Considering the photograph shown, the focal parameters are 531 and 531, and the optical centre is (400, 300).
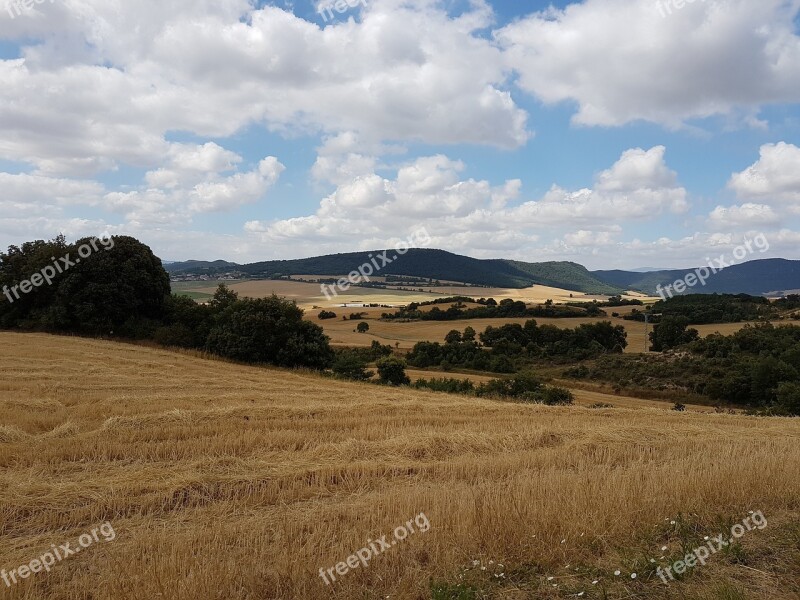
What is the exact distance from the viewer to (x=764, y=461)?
8070 mm

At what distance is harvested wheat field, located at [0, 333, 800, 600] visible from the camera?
4641 mm

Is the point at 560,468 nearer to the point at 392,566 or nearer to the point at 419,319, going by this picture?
the point at 392,566

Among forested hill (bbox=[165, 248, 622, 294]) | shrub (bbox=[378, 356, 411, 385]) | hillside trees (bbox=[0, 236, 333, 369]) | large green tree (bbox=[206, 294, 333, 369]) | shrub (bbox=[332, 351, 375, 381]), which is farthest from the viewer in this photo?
forested hill (bbox=[165, 248, 622, 294])

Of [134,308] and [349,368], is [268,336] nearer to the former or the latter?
[349,368]

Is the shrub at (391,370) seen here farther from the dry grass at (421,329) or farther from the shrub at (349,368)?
the dry grass at (421,329)

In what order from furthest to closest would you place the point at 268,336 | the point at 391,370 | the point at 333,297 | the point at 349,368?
the point at 333,297 < the point at 391,370 < the point at 349,368 < the point at 268,336

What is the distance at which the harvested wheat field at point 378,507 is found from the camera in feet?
15.2

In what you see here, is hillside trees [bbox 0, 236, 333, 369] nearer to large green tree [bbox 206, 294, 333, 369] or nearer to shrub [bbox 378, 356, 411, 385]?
large green tree [bbox 206, 294, 333, 369]

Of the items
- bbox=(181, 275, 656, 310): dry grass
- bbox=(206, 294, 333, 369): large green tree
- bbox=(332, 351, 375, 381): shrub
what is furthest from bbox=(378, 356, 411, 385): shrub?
bbox=(181, 275, 656, 310): dry grass

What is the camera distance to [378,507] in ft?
21.7

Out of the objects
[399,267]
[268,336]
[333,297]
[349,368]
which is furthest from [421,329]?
[399,267]

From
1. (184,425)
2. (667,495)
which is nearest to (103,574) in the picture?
(667,495)

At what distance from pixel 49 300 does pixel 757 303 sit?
9965cm

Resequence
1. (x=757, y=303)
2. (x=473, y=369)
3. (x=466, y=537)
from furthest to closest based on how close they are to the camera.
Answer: (x=757, y=303), (x=473, y=369), (x=466, y=537)
